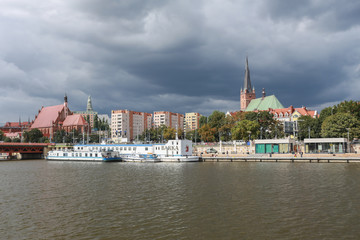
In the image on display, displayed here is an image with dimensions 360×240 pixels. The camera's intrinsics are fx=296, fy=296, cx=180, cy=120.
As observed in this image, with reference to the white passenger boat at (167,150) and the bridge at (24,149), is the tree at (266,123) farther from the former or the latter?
the bridge at (24,149)

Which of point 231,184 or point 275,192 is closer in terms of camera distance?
point 275,192

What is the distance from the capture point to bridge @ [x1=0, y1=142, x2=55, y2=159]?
122569mm

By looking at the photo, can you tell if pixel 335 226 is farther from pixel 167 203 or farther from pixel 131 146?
pixel 131 146

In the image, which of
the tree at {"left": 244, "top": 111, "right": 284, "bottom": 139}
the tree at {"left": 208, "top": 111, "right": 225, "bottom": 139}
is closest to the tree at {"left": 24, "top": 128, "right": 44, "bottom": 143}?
the tree at {"left": 208, "top": 111, "right": 225, "bottom": 139}

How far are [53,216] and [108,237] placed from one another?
8.24 m

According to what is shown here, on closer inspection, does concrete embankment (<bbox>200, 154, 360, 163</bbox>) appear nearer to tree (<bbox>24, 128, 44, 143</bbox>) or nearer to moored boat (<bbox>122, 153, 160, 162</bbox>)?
moored boat (<bbox>122, 153, 160, 162</bbox>)

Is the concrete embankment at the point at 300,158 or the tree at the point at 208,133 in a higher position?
the tree at the point at 208,133

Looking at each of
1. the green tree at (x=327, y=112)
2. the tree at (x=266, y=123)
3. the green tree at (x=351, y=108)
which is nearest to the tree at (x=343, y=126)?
the green tree at (x=351, y=108)

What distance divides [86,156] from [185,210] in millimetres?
81111

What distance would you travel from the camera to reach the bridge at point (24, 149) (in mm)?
122569

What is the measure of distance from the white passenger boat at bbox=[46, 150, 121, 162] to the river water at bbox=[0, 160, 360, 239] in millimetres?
53617

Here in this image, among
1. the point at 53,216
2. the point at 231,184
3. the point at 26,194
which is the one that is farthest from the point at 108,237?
the point at 231,184

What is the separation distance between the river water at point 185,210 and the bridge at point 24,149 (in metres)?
91.4

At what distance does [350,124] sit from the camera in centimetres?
9294
